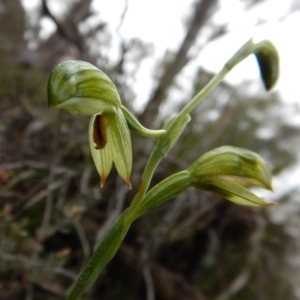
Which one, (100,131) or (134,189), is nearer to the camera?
(100,131)

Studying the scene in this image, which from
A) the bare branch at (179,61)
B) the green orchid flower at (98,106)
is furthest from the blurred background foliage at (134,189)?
the green orchid flower at (98,106)

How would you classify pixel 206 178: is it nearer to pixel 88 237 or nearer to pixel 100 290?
pixel 88 237

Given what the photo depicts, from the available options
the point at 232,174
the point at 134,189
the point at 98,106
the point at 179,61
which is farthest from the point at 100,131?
the point at 179,61

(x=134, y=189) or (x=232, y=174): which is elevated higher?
(x=232, y=174)

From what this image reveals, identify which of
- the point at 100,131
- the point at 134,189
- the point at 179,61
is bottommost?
the point at 134,189

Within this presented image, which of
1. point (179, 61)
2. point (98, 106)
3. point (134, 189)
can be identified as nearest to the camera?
point (98, 106)

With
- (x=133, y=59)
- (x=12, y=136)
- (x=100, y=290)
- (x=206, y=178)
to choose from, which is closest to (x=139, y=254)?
(x=100, y=290)

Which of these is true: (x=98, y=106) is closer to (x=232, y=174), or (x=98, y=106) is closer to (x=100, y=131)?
(x=100, y=131)
